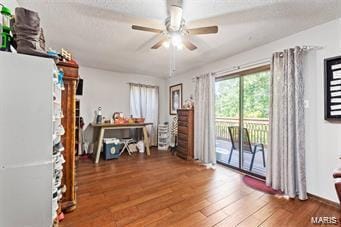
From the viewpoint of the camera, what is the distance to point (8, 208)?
39.7 inches

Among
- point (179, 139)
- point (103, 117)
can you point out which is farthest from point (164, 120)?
point (103, 117)

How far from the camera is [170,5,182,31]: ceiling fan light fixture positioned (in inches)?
64.7

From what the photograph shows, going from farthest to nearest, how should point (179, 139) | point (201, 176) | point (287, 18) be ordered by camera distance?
1. point (179, 139)
2. point (201, 176)
3. point (287, 18)

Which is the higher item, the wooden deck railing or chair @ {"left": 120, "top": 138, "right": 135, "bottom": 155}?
the wooden deck railing

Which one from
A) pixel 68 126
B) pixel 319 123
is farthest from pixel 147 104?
pixel 319 123

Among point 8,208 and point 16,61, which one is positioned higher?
point 16,61

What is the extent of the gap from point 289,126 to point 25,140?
2.77 metres

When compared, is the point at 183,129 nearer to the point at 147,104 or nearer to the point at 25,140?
the point at 147,104

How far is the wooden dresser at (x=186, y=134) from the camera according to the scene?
13.3ft

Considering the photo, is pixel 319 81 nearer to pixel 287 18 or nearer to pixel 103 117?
pixel 287 18

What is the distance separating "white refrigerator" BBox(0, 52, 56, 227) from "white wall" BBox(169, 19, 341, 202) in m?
2.87

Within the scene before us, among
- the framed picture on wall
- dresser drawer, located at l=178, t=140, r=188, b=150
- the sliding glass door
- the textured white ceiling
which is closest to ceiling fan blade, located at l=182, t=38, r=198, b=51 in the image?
the textured white ceiling

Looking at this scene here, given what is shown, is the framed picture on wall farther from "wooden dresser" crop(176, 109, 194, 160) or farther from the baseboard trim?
the baseboard trim

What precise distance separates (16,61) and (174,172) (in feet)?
9.13
